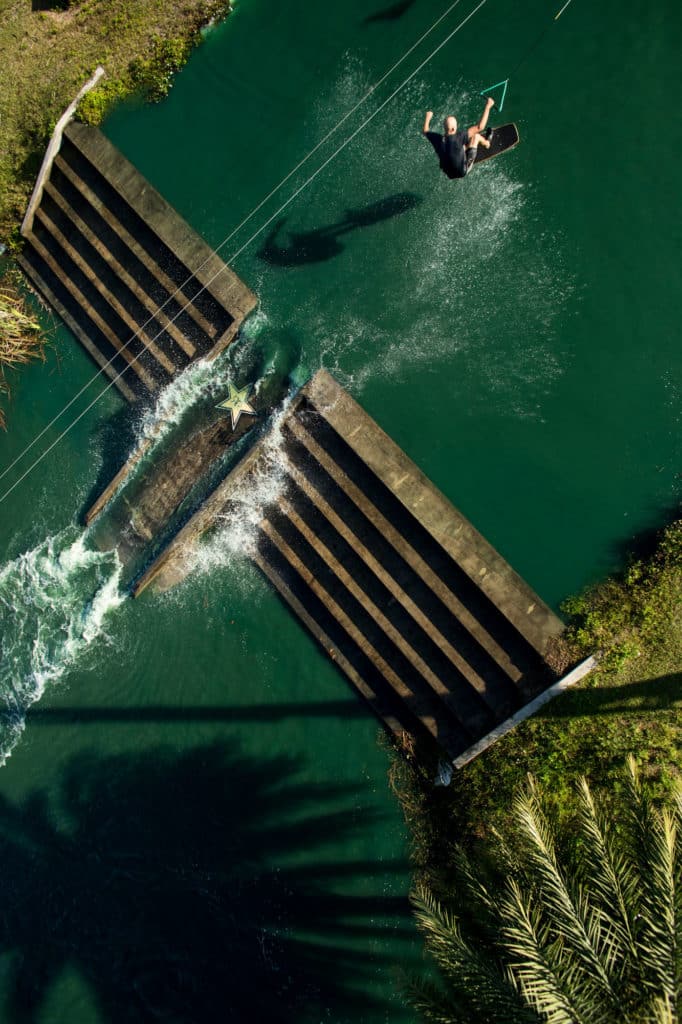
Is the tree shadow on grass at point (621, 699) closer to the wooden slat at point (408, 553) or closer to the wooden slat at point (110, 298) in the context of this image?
the wooden slat at point (408, 553)

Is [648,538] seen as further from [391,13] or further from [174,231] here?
[391,13]

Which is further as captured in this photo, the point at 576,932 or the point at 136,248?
the point at 136,248

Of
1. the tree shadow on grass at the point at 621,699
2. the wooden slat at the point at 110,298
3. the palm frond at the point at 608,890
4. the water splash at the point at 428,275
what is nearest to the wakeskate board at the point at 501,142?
the water splash at the point at 428,275

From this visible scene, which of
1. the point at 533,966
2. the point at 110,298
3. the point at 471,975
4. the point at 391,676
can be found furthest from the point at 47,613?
the point at 533,966

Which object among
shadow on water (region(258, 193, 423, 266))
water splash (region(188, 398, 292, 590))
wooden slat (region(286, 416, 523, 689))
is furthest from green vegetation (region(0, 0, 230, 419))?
wooden slat (region(286, 416, 523, 689))

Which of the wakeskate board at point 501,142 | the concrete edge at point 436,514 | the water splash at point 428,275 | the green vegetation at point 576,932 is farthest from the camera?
the water splash at point 428,275

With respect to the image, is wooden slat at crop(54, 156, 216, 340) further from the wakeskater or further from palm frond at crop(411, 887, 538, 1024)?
palm frond at crop(411, 887, 538, 1024)

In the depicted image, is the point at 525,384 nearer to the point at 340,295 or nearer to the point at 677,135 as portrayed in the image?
the point at 340,295
